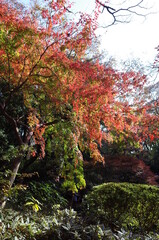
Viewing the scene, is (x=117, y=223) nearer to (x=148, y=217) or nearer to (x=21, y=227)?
(x=148, y=217)

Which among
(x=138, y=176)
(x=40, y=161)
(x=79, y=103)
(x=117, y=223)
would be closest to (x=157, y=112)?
(x=138, y=176)

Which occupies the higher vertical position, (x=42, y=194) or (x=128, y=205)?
(x=42, y=194)

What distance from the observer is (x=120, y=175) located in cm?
857

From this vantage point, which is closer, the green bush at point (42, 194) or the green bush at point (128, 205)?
the green bush at point (128, 205)

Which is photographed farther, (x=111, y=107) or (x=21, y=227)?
(x=111, y=107)

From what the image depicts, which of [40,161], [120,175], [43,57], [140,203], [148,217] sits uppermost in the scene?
[43,57]

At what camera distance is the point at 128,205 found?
434 cm

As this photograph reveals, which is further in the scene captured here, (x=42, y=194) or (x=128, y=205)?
(x=42, y=194)

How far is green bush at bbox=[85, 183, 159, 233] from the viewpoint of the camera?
4215 millimetres

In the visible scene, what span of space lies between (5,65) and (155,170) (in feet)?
31.0

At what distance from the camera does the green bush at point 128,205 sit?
4.21 m

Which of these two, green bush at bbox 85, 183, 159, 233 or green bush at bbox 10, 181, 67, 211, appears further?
green bush at bbox 10, 181, 67, 211

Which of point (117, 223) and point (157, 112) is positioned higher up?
point (157, 112)

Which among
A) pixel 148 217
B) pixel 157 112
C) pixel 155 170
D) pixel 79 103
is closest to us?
pixel 148 217
